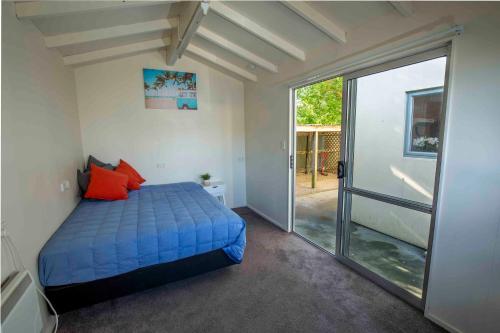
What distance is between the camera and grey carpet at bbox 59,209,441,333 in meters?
1.94

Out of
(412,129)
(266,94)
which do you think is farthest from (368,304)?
(266,94)

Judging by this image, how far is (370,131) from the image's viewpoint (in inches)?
107

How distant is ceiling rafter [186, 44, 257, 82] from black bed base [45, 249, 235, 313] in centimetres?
270

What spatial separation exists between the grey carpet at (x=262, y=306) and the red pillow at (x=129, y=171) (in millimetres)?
1816

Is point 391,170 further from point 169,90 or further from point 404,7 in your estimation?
point 169,90

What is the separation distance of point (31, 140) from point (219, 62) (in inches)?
101

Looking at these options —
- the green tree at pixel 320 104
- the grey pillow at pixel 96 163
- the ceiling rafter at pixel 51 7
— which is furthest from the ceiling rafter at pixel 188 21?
the green tree at pixel 320 104

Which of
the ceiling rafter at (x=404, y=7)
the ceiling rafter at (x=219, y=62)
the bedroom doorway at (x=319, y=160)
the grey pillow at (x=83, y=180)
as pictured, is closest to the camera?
the ceiling rafter at (x=404, y=7)

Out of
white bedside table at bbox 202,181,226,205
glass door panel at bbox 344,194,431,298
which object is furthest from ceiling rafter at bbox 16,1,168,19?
glass door panel at bbox 344,194,431,298

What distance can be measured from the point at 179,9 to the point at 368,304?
3.30m

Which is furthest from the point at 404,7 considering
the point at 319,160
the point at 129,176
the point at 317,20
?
the point at 319,160

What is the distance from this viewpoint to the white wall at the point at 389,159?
2258mm

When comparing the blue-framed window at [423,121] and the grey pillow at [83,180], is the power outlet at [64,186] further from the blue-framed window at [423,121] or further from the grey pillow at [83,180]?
the blue-framed window at [423,121]

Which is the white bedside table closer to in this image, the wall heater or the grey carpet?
the grey carpet
